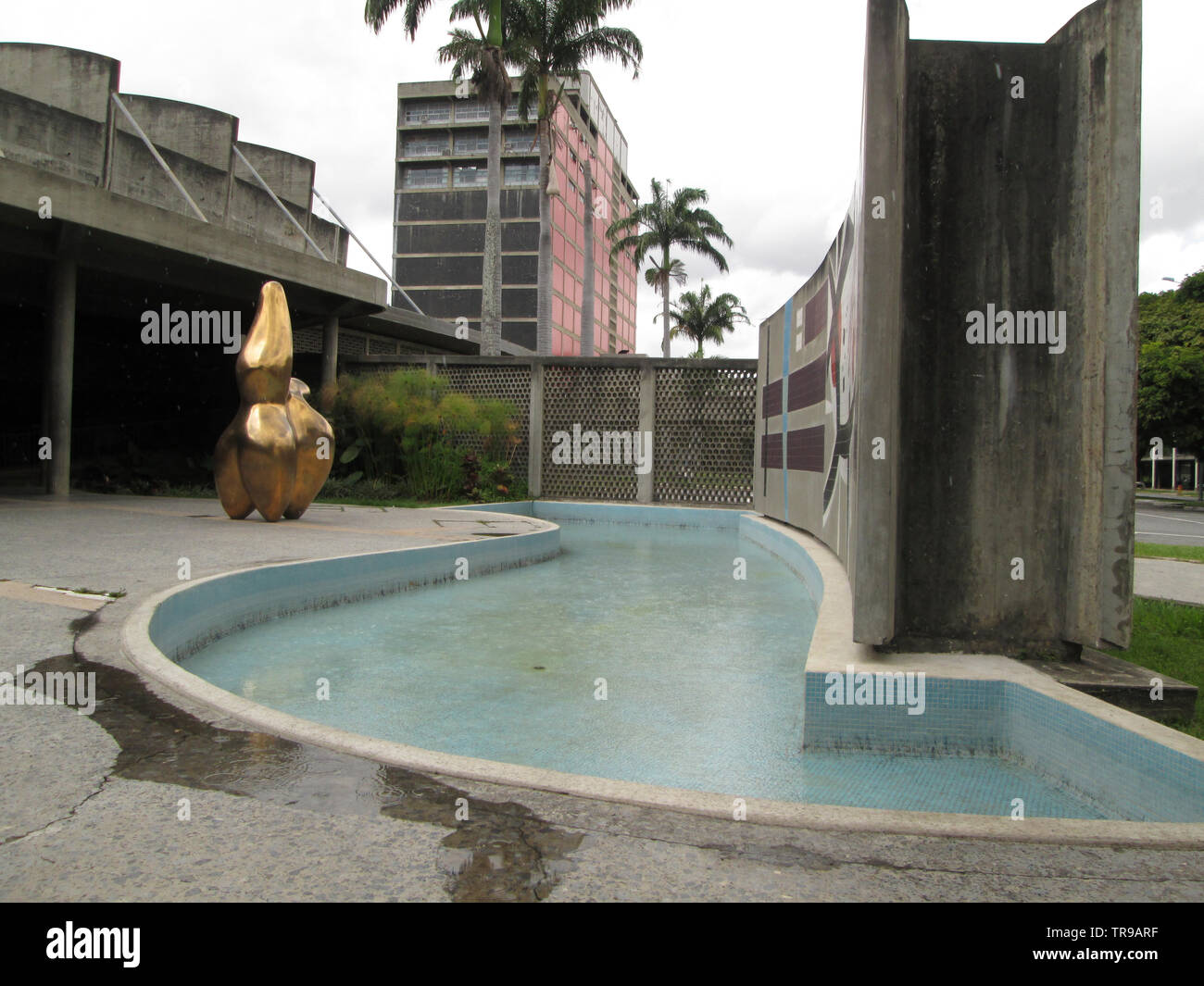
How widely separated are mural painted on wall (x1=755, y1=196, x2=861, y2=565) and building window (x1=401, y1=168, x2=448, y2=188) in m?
46.7

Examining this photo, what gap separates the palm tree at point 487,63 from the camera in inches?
707

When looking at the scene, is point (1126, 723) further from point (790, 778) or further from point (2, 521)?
point (2, 521)

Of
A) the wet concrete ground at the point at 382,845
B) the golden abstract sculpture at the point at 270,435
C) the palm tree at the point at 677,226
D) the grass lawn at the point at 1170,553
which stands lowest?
the wet concrete ground at the point at 382,845

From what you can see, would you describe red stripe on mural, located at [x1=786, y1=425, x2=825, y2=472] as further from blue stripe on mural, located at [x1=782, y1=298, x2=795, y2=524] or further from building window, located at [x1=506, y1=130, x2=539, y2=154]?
building window, located at [x1=506, y1=130, x2=539, y2=154]

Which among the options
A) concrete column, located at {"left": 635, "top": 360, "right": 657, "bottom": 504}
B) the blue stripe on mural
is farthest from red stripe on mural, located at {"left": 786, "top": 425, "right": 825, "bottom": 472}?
concrete column, located at {"left": 635, "top": 360, "right": 657, "bottom": 504}

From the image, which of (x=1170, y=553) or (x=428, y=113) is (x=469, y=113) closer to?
(x=428, y=113)

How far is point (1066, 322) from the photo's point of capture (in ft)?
11.9

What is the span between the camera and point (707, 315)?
46625mm

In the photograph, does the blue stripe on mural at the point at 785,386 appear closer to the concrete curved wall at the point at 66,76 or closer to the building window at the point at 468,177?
the concrete curved wall at the point at 66,76
